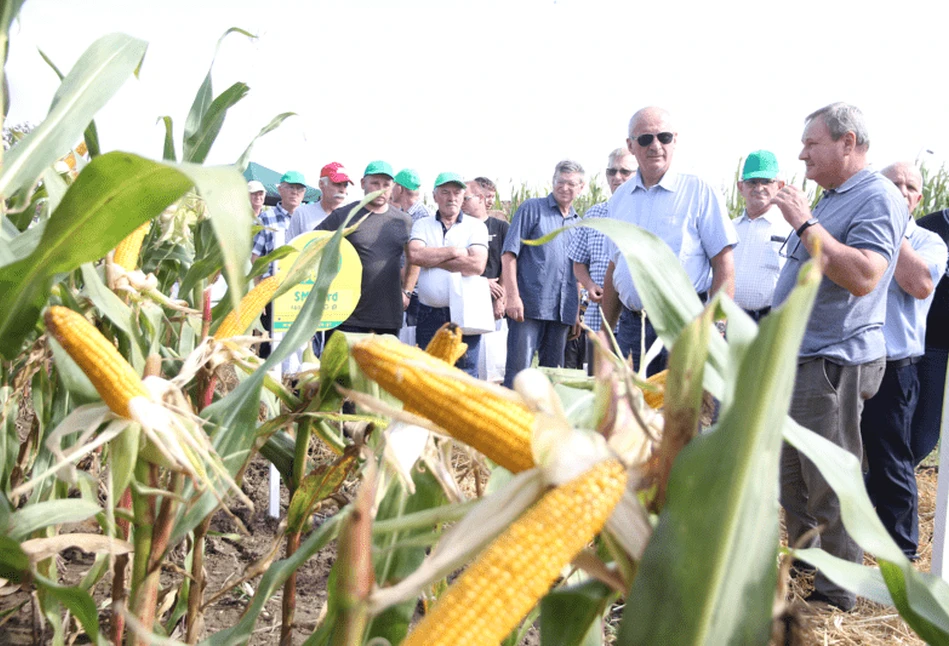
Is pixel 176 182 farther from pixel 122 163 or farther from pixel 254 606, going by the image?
pixel 254 606

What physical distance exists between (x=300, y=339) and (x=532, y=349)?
320 centimetres

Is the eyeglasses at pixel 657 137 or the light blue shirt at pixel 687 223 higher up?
the eyeglasses at pixel 657 137

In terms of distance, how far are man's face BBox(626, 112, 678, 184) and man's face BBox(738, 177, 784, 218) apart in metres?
1.02

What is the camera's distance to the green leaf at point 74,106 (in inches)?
37.3

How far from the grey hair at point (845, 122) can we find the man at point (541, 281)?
190 cm

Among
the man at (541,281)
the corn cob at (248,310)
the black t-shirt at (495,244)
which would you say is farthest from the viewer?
the black t-shirt at (495,244)

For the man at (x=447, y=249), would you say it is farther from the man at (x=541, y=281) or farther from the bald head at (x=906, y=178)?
the bald head at (x=906, y=178)

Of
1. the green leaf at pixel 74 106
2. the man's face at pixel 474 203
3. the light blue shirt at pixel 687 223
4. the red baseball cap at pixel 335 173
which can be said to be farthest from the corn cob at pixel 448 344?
the red baseball cap at pixel 335 173

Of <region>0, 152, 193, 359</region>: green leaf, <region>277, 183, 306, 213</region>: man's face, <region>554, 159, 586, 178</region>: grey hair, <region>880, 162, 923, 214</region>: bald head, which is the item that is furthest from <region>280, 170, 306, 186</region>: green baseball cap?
<region>0, 152, 193, 359</region>: green leaf

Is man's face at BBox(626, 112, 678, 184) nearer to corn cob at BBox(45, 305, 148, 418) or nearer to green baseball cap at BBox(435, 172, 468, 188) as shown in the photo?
green baseball cap at BBox(435, 172, 468, 188)

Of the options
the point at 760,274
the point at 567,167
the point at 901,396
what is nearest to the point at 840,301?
the point at 901,396

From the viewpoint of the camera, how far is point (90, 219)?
0.76 metres

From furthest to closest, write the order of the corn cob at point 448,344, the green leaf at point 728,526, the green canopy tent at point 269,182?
the green canopy tent at point 269,182 < the corn cob at point 448,344 < the green leaf at point 728,526

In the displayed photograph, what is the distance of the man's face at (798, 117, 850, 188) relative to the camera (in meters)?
2.35
